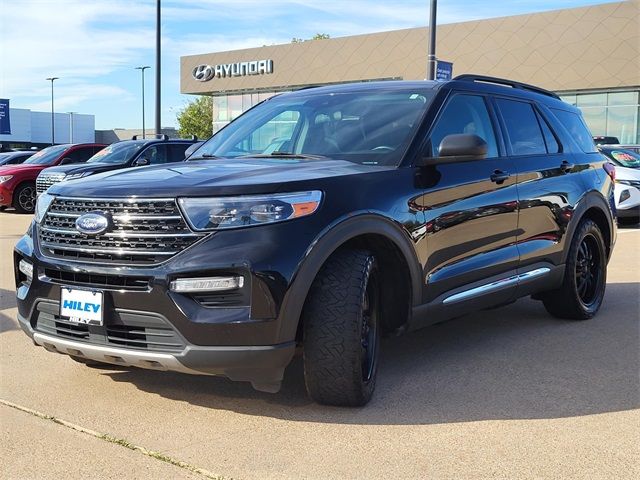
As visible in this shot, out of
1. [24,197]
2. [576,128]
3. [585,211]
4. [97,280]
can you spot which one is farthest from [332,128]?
[24,197]

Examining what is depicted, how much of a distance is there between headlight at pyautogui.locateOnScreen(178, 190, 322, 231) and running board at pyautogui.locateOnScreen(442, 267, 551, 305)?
4.60 feet

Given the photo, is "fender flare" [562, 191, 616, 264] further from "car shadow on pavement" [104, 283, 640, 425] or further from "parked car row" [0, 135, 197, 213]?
"parked car row" [0, 135, 197, 213]

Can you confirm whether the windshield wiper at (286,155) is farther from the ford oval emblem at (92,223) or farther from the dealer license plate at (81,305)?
the dealer license plate at (81,305)

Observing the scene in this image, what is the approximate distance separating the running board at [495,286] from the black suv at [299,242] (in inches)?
0.5

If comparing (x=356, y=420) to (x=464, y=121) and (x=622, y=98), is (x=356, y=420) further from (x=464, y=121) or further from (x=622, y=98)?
(x=622, y=98)

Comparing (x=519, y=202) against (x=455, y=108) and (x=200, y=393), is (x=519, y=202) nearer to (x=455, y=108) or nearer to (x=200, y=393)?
(x=455, y=108)

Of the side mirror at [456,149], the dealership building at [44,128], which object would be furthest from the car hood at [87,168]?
the dealership building at [44,128]

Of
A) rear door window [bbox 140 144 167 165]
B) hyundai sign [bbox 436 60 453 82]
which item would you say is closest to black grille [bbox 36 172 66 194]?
rear door window [bbox 140 144 167 165]

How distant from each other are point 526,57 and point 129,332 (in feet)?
118

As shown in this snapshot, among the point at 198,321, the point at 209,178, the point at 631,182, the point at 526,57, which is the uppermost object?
the point at 526,57

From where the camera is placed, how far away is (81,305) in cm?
348

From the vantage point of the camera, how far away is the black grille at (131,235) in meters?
3.34

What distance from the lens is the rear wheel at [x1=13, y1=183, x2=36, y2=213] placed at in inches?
640

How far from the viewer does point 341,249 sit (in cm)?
372
